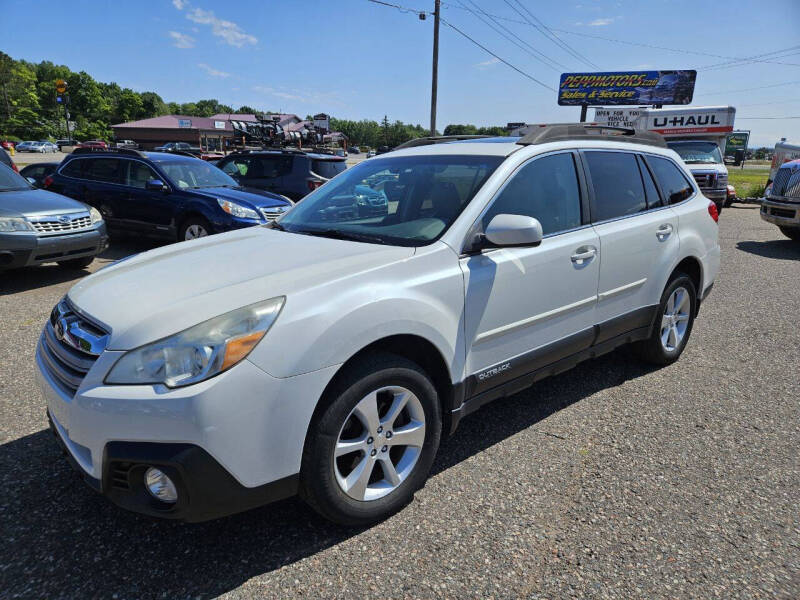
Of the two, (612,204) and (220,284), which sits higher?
(612,204)

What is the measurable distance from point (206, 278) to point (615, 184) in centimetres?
275

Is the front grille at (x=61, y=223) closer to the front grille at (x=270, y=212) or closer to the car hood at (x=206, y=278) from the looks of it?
the front grille at (x=270, y=212)

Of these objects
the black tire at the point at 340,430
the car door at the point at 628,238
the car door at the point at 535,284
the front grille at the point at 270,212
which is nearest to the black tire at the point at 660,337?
the car door at the point at 628,238

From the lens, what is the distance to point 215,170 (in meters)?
9.50

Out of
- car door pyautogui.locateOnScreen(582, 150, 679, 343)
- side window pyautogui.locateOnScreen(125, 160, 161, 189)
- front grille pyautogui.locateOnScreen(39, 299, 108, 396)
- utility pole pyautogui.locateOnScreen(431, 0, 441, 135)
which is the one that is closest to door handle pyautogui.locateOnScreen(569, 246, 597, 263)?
car door pyautogui.locateOnScreen(582, 150, 679, 343)

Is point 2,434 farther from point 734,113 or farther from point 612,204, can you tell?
point 734,113

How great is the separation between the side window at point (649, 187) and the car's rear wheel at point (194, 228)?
6.30 meters

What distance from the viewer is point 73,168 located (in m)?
9.56

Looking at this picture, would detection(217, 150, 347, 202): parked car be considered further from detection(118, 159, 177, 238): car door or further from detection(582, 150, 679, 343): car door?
detection(582, 150, 679, 343): car door

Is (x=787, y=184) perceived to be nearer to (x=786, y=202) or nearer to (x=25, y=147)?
(x=786, y=202)

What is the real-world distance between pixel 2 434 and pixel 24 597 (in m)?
1.53

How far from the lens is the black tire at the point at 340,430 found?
7.13 ft

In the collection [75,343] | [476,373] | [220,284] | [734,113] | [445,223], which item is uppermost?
[734,113]

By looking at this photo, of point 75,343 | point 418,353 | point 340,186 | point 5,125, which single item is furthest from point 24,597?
point 5,125
